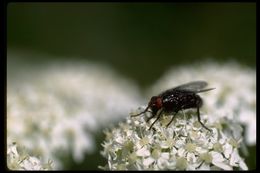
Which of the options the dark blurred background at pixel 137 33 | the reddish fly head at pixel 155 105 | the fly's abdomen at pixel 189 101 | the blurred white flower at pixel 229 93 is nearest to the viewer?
the reddish fly head at pixel 155 105

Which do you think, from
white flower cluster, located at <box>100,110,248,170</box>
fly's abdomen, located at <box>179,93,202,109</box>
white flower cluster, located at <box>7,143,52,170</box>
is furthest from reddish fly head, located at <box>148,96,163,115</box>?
white flower cluster, located at <box>7,143,52,170</box>

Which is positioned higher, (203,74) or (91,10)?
(91,10)

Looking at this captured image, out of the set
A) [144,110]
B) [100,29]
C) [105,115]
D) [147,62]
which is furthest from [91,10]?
[144,110]

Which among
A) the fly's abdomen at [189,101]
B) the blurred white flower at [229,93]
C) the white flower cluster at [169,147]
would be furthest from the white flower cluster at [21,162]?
the blurred white flower at [229,93]

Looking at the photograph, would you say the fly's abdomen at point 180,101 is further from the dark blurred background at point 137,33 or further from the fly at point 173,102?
the dark blurred background at point 137,33

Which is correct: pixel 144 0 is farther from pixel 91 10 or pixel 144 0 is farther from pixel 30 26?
pixel 30 26

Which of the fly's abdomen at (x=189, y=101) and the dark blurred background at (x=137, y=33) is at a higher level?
the dark blurred background at (x=137, y=33)

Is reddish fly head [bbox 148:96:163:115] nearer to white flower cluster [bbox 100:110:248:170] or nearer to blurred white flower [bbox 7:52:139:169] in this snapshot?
white flower cluster [bbox 100:110:248:170]
